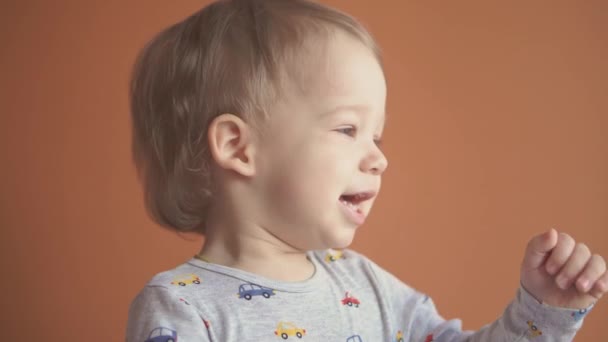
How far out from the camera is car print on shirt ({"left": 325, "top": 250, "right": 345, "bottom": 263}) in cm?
111

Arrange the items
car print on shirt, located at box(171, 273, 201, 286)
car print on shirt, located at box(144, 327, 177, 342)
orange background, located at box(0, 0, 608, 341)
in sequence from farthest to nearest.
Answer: orange background, located at box(0, 0, 608, 341)
car print on shirt, located at box(171, 273, 201, 286)
car print on shirt, located at box(144, 327, 177, 342)

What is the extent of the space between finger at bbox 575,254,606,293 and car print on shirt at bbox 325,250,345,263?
0.39m

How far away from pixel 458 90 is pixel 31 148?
1.00 meters

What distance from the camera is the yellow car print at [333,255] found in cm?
111

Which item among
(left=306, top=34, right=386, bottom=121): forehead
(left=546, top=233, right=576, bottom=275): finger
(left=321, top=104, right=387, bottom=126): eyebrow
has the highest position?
(left=306, top=34, right=386, bottom=121): forehead

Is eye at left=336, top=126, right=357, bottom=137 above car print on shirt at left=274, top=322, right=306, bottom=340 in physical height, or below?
above

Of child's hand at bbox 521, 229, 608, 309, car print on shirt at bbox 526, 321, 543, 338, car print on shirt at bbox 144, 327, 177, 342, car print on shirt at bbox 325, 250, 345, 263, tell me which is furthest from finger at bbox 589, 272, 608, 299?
car print on shirt at bbox 144, 327, 177, 342

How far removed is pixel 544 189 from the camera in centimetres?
168

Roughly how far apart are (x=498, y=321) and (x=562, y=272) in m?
0.16

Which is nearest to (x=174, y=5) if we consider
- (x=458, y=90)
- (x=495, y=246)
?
(x=458, y=90)

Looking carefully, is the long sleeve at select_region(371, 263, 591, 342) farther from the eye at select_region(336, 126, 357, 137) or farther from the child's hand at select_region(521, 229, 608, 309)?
the eye at select_region(336, 126, 357, 137)

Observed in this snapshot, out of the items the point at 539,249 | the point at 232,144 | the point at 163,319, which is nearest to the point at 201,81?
the point at 232,144

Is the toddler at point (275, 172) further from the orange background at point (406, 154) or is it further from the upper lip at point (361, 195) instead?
the orange background at point (406, 154)

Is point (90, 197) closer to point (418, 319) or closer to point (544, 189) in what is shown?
point (418, 319)
